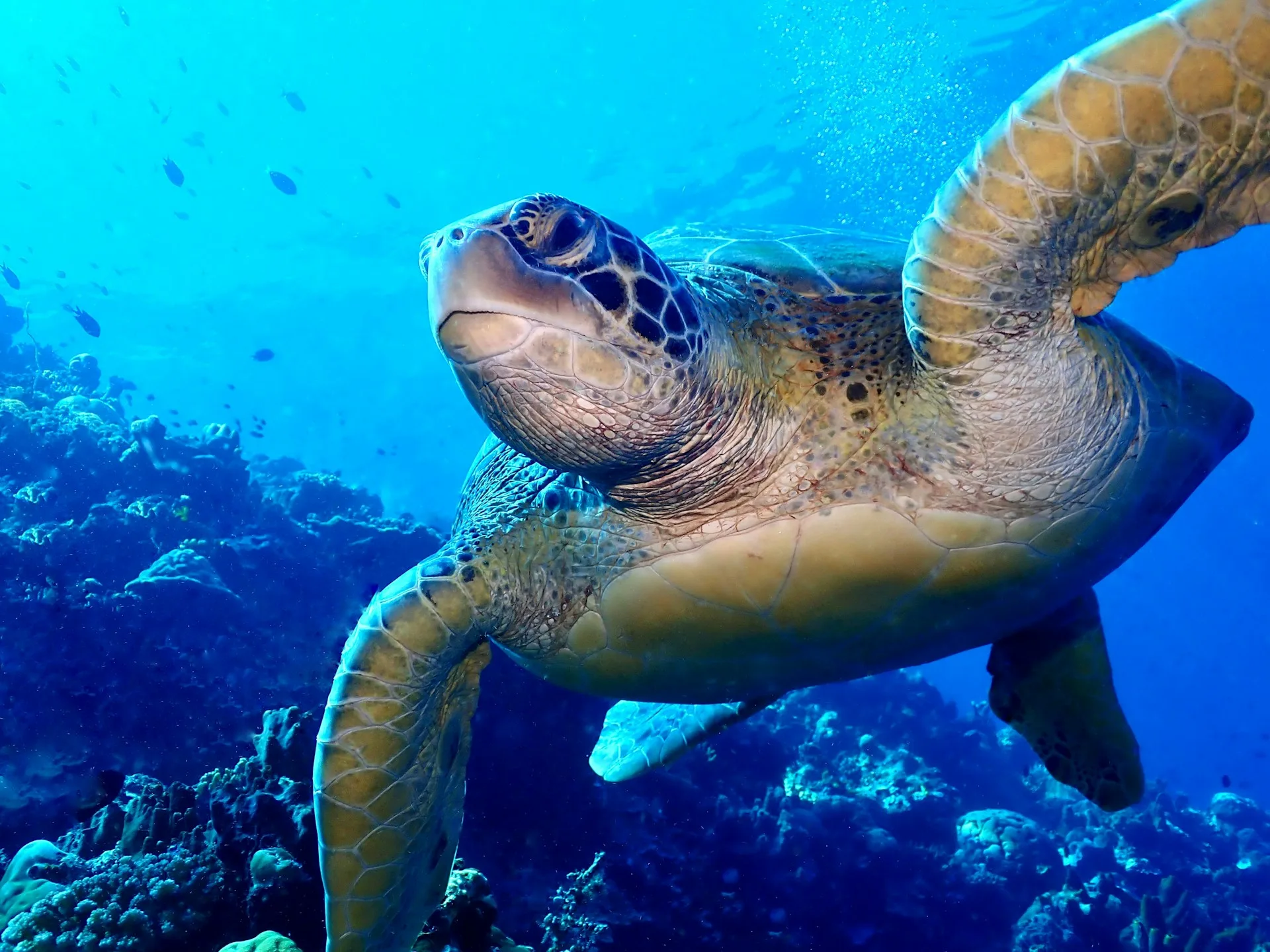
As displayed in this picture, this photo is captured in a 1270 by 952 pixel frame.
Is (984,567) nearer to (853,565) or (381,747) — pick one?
(853,565)

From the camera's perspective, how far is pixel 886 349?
6.95ft

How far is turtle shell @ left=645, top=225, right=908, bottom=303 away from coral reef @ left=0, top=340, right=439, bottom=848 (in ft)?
18.7

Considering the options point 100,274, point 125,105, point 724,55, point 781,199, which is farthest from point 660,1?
point 100,274

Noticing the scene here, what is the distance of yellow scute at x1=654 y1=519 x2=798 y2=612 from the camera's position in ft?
7.18

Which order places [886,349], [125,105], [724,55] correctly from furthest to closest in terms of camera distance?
[125,105] < [724,55] < [886,349]

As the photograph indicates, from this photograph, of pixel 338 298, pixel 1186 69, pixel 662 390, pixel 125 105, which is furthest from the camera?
pixel 338 298

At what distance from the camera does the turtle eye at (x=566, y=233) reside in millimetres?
1552

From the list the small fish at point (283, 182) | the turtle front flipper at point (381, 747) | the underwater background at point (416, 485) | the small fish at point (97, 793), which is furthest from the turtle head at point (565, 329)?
the small fish at point (283, 182)

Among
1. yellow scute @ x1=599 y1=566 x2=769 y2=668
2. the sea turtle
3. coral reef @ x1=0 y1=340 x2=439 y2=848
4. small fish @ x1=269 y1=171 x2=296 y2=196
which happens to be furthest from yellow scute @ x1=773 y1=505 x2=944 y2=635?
small fish @ x1=269 y1=171 x2=296 y2=196

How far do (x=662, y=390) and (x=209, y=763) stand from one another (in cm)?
598

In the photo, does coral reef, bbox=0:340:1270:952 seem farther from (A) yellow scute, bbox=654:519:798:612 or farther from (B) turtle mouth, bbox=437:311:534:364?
(B) turtle mouth, bbox=437:311:534:364

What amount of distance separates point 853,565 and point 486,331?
4.58ft

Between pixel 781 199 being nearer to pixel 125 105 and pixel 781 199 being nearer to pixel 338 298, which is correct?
pixel 338 298

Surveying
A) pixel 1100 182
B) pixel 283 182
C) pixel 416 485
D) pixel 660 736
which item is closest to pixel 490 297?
pixel 1100 182
